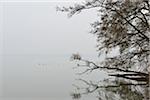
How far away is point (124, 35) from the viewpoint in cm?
139

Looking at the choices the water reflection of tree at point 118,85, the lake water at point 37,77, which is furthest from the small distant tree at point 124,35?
the lake water at point 37,77

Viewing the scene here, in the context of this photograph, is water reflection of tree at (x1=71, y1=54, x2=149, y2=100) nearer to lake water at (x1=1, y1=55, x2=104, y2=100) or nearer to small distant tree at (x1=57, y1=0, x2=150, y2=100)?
small distant tree at (x1=57, y1=0, x2=150, y2=100)

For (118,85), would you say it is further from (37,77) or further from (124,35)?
(37,77)

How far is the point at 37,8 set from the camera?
1.92 metres

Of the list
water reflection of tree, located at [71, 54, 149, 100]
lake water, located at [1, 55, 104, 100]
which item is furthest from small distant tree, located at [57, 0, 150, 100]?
lake water, located at [1, 55, 104, 100]

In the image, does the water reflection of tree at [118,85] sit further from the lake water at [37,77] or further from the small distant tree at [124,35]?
the lake water at [37,77]

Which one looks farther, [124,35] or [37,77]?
[37,77]

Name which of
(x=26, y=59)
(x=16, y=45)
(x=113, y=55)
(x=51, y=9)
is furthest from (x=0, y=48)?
(x=113, y=55)

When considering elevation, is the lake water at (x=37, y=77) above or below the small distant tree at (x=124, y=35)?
below

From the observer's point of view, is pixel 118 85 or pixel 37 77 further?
pixel 37 77

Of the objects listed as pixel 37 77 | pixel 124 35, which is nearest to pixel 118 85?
pixel 124 35

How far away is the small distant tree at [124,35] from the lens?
4.34ft

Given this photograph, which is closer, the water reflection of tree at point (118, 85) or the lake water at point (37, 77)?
the water reflection of tree at point (118, 85)

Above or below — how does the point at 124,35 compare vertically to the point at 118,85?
above
